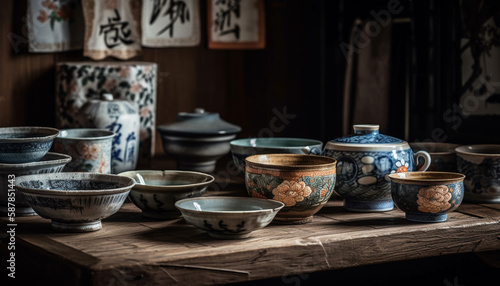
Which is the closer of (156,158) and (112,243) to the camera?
(112,243)

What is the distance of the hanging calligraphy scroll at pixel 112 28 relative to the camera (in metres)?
2.58

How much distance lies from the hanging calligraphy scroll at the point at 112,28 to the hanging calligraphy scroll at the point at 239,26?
35 centimetres

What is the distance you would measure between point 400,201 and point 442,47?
82 cm

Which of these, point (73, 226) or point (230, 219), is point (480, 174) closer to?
point (230, 219)

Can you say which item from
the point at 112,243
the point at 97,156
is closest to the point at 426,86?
the point at 97,156

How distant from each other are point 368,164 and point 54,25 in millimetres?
1553

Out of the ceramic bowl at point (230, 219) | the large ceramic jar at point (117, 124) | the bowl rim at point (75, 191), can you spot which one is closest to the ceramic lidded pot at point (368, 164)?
the ceramic bowl at point (230, 219)

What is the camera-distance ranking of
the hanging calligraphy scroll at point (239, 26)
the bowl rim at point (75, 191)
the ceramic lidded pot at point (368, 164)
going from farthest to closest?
the hanging calligraphy scroll at point (239, 26), the ceramic lidded pot at point (368, 164), the bowl rim at point (75, 191)

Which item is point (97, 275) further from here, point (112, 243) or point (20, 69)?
point (20, 69)

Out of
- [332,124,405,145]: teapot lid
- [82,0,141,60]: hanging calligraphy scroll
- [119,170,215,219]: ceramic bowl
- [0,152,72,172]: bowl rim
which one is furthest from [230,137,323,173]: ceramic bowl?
[82,0,141,60]: hanging calligraphy scroll

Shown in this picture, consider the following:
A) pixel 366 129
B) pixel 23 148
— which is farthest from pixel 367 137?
pixel 23 148

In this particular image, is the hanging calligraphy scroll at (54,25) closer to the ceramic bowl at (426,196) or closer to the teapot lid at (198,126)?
the teapot lid at (198,126)

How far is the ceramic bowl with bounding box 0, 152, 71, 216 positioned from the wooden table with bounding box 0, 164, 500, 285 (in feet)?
0.13

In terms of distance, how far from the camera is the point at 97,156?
1.74 meters
